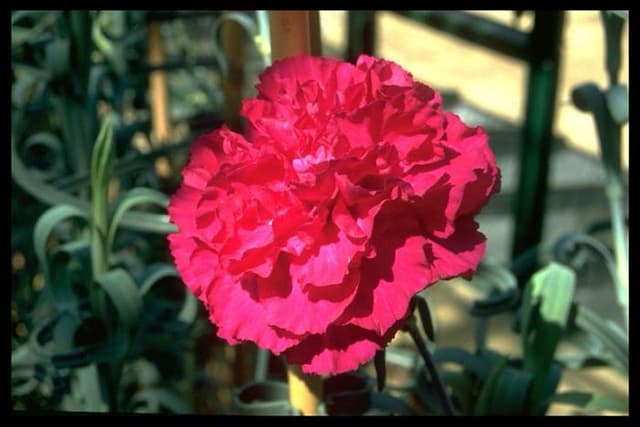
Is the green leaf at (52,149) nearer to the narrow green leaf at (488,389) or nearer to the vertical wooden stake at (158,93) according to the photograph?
the vertical wooden stake at (158,93)

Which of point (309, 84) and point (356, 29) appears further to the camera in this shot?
point (356, 29)

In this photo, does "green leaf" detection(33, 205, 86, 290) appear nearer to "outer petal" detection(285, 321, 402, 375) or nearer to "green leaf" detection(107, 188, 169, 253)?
"green leaf" detection(107, 188, 169, 253)

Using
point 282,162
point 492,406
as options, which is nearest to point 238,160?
point 282,162

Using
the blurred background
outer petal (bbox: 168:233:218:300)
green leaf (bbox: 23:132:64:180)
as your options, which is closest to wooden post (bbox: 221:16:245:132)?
the blurred background

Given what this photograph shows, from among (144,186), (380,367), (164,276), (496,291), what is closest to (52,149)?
(144,186)

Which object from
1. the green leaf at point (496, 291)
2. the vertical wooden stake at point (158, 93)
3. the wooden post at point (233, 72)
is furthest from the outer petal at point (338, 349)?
the vertical wooden stake at point (158, 93)

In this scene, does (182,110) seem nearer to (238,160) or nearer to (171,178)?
(171,178)
